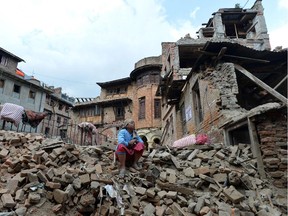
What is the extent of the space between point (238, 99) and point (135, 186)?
7658mm

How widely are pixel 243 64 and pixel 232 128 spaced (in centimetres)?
371

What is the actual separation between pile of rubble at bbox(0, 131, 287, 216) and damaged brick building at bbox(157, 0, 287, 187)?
0.63 m

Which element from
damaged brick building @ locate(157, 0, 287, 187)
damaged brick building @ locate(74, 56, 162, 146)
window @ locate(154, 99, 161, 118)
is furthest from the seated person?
window @ locate(154, 99, 161, 118)

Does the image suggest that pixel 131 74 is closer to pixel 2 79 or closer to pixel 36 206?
pixel 2 79

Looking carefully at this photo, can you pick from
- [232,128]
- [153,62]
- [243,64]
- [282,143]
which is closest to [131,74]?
[153,62]

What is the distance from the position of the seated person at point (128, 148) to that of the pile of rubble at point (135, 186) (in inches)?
10.3

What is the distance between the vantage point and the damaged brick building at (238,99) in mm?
4953

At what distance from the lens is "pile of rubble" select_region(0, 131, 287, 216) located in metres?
3.59

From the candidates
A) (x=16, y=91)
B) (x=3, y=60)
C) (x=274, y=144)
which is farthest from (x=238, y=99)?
(x=3, y=60)

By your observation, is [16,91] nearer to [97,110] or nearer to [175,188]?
[97,110]

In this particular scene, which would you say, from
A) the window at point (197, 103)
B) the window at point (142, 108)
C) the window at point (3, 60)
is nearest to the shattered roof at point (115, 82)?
the window at point (142, 108)

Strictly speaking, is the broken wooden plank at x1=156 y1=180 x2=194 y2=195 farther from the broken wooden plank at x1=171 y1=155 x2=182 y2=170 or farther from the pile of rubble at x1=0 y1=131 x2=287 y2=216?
the broken wooden plank at x1=171 y1=155 x2=182 y2=170

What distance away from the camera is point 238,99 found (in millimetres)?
9750

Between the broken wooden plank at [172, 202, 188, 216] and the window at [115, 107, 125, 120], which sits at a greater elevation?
the window at [115, 107, 125, 120]
